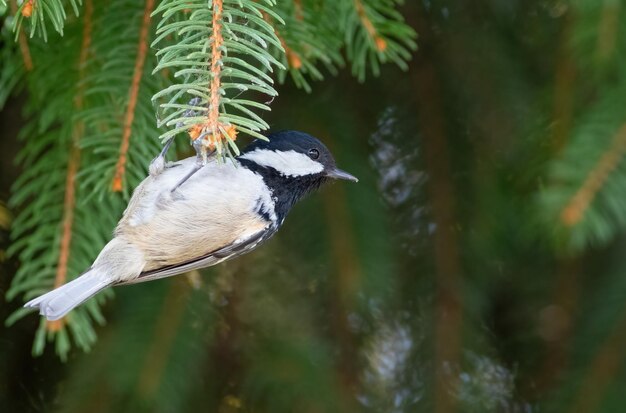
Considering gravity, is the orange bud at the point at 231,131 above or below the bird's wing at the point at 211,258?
above

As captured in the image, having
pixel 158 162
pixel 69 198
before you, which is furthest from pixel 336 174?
pixel 69 198

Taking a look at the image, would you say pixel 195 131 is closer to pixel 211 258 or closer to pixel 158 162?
pixel 158 162

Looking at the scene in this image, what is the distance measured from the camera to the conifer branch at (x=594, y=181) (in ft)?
4.28

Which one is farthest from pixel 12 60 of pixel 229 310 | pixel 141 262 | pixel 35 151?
pixel 229 310

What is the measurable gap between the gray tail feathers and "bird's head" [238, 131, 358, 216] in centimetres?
34

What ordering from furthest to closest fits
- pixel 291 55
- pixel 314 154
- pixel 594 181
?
pixel 314 154
pixel 594 181
pixel 291 55

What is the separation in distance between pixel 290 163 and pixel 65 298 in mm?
428

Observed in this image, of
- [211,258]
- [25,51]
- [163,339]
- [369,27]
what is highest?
[25,51]

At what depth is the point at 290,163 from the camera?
1.46 meters

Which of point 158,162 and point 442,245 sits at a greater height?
point 158,162

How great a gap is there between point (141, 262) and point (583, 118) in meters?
0.69

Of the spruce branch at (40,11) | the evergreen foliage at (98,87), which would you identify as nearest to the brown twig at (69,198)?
the evergreen foliage at (98,87)

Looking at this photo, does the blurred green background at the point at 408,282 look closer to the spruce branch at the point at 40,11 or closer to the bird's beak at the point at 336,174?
the bird's beak at the point at 336,174

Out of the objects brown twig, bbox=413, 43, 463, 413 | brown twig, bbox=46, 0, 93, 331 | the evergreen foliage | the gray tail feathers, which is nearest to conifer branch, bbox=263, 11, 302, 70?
the evergreen foliage
